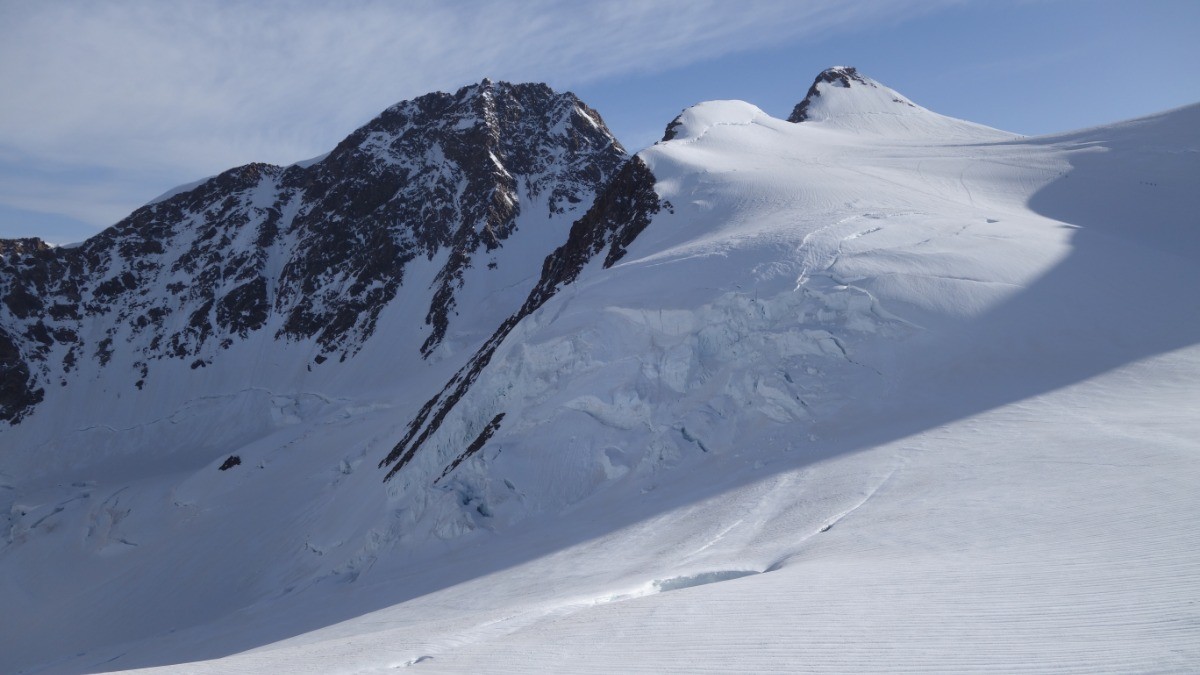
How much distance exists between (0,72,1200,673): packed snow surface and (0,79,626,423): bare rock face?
24259 millimetres

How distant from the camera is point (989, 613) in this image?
9703 millimetres

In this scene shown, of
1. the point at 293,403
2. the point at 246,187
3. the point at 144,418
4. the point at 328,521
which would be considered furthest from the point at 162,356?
the point at 328,521

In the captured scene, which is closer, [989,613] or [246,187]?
[989,613]

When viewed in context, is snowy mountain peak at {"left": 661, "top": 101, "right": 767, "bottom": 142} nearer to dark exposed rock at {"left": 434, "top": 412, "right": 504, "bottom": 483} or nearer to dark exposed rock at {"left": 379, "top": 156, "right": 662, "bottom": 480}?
dark exposed rock at {"left": 379, "top": 156, "right": 662, "bottom": 480}

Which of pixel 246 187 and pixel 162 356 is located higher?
pixel 246 187

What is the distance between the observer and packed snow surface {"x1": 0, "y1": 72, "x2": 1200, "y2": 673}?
1077 cm

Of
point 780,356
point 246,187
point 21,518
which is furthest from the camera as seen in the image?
point 246,187

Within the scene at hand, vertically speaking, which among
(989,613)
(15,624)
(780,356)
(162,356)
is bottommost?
(15,624)

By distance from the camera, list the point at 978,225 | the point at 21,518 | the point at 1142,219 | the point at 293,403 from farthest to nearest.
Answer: the point at 293,403
the point at 21,518
the point at 1142,219
the point at 978,225

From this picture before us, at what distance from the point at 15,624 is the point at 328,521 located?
789 inches

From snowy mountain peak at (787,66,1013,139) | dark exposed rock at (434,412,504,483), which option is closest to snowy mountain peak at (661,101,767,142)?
snowy mountain peak at (787,66,1013,139)

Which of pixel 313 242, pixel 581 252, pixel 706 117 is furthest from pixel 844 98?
pixel 313 242

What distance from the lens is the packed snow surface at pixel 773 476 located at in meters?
10.8

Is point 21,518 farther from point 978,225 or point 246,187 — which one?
point 978,225
